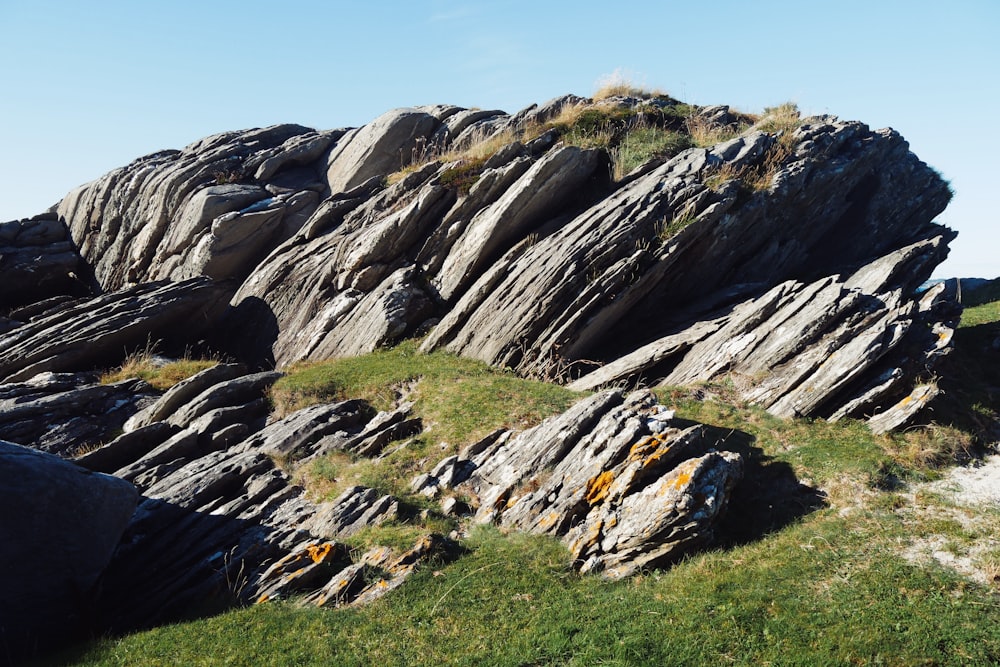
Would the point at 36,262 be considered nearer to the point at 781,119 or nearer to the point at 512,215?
the point at 512,215

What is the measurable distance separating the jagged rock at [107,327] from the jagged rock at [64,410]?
6.61 ft

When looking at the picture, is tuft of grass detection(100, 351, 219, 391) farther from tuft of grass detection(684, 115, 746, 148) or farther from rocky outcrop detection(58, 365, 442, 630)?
tuft of grass detection(684, 115, 746, 148)

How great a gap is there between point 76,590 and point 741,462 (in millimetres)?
13342

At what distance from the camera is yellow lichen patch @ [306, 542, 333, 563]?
1185 centimetres

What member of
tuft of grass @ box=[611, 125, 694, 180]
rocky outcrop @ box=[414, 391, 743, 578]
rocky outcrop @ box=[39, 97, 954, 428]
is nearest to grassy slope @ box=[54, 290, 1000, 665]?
rocky outcrop @ box=[414, 391, 743, 578]

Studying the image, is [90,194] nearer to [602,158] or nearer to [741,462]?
[602,158]

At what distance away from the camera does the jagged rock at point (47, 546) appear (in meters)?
10.5

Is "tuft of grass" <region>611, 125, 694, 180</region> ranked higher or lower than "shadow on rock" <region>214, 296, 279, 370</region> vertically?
higher

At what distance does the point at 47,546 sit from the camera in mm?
10930

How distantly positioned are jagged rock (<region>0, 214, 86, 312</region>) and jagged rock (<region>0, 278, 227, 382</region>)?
7132mm

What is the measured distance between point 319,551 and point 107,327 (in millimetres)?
16806

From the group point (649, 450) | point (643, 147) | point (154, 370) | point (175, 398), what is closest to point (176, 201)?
point (154, 370)

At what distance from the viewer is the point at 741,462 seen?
43.6ft

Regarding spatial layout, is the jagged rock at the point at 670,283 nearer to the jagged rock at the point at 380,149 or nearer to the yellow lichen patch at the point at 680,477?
the yellow lichen patch at the point at 680,477
